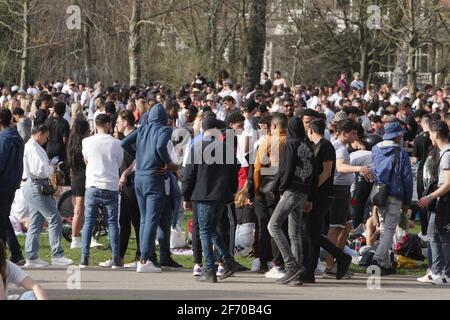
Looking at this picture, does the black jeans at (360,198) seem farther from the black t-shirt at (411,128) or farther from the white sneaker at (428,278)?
the black t-shirt at (411,128)

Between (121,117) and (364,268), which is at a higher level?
(121,117)

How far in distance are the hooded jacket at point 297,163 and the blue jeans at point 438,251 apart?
1751mm

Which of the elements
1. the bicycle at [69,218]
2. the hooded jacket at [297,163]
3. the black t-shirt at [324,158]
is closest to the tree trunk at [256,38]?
the bicycle at [69,218]

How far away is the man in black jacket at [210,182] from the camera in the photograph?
13562mm

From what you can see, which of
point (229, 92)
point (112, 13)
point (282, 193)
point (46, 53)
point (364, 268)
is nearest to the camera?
point (282, 193)

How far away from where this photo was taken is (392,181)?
1452cm

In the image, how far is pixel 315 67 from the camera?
5369cm

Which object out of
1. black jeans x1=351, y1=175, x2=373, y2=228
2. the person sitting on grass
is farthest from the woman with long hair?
the person sitting on grass

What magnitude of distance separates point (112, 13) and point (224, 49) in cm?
627

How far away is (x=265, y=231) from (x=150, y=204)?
4.84 ft

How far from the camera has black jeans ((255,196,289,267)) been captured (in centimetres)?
1419
